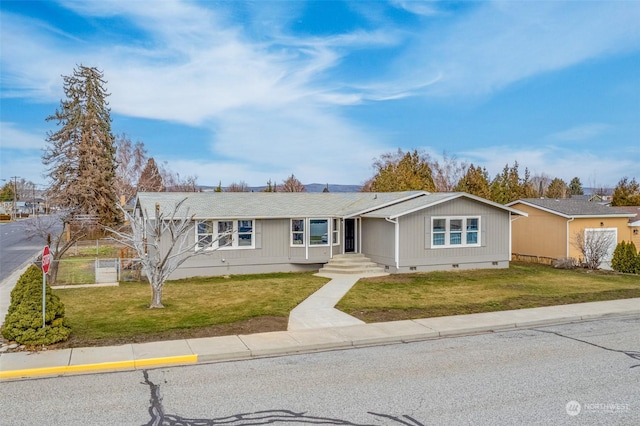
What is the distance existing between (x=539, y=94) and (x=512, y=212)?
12689 millimetres

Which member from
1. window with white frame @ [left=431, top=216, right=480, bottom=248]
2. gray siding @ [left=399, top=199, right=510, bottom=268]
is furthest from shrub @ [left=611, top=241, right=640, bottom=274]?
window with white frame @ [left=431, top=216, right=480, bottom=248]

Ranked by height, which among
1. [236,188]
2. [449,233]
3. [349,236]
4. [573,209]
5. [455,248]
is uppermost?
[236,188]

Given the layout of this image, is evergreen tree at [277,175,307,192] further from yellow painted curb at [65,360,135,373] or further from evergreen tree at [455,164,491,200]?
yellow painted curb at [65,360,135,373]

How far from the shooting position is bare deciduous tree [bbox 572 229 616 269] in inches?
943

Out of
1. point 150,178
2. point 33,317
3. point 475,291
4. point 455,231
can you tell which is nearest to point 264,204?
point 455,231

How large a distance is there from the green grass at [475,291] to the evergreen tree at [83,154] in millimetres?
31075

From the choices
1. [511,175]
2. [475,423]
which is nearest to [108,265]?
[475,423]

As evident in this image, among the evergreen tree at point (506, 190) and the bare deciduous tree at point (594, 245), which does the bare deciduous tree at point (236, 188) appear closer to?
the evergreen tree at point (506, 190)

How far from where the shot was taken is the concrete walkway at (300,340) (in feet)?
29.9

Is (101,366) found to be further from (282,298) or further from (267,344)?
(282,298)

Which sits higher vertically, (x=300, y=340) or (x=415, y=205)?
(x=415, y=205)

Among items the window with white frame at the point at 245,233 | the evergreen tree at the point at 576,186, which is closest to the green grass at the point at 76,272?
the window with white frame at the point at 245,233

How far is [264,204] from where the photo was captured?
78.3 feet

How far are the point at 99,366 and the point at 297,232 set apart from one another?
557 inches
